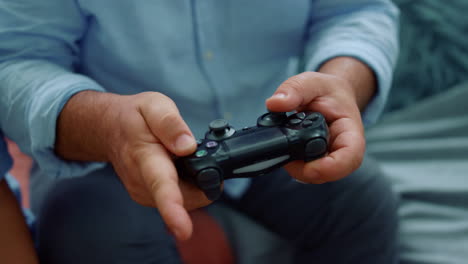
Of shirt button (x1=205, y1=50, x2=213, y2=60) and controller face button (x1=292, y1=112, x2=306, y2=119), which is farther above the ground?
controller face button (x1=292, y1=112, x2=306, y2=119)

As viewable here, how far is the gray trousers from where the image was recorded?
1.51 ft

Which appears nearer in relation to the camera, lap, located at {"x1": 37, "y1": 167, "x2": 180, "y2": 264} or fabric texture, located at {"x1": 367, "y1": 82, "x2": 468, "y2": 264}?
lap, located at {"x1": 37, "y1": 167, "x2": 180, "y2": 264}

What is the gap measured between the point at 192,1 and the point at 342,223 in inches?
13.1

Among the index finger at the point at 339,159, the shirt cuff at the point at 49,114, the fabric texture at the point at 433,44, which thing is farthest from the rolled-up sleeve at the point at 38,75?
the fabric texture at the point at 433,44

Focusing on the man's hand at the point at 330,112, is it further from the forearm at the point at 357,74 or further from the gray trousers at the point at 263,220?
the gray trousers at the point at 263,220

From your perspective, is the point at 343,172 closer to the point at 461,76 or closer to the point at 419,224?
the point at 419,224

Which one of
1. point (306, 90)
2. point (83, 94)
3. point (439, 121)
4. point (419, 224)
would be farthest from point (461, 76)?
point (83, 94)

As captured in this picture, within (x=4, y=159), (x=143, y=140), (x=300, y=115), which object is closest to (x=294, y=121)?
(x=300, y=115)

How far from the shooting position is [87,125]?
1.33 ft

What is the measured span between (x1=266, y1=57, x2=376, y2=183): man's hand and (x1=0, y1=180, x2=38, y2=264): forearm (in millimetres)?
303

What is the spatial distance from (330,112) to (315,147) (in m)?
0.06

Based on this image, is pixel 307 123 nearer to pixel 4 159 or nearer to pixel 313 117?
pixel 313 117

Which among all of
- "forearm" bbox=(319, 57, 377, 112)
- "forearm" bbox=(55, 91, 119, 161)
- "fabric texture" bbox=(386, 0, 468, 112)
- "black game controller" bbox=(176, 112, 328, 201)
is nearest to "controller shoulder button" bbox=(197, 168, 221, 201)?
"black game controller" bbox=(176, 112, 328, 201)

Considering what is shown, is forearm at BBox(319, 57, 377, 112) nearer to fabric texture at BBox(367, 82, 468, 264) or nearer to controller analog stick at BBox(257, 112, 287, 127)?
controller analog stick at BBox(257, 112, 287, 127)
